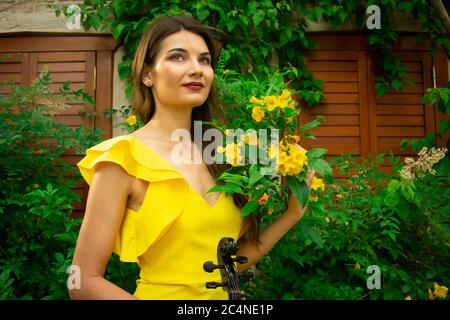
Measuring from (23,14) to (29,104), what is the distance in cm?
88

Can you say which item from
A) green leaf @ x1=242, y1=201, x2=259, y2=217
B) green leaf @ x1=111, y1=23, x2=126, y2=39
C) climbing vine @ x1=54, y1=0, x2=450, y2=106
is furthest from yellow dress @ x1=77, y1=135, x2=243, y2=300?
green leaf @ x1=111, y1=23, x2=126, y2=39

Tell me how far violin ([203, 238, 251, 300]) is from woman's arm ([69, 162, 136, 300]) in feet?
0.83

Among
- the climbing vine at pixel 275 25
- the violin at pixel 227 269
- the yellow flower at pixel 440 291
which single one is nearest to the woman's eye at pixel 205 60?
the violin at pixel 227 269

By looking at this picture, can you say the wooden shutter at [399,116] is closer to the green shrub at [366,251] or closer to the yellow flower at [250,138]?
the green shrub at [366,251]

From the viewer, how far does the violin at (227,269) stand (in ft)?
4.50

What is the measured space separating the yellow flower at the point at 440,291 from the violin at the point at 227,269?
5.29 ft

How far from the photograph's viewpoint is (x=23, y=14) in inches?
152

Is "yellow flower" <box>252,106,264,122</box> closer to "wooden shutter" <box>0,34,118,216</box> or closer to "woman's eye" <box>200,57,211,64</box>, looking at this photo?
"woman's eye" <box>200,57,211,64</box>

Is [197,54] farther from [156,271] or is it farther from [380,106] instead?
[380,106]

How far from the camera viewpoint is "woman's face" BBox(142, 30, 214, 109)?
162 centimetres

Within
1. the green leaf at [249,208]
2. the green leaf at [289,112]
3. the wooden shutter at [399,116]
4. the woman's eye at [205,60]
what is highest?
the wooden shutter at [399,116]

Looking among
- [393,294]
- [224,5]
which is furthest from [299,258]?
[224,5]

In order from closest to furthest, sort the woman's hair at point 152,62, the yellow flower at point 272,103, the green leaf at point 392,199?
the yellow flower at point 272,103 < the woman's hair at point 152,62 < the green leaf at point 392,199

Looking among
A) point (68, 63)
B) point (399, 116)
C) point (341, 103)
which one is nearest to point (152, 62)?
point (68, 63)
